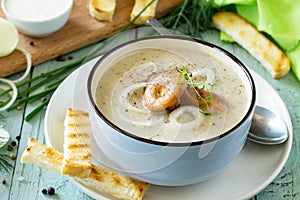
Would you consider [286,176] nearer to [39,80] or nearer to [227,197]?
[227,197]

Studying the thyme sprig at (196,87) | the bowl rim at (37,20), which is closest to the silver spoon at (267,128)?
the thyme sprig at (196,87)

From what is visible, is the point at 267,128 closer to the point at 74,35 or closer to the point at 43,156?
the point at 43,156

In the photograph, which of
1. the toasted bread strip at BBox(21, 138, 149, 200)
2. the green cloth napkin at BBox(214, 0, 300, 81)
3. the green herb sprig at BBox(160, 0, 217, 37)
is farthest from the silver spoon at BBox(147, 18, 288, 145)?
the green herb sprig at BBox(160, 0, 217, 37)

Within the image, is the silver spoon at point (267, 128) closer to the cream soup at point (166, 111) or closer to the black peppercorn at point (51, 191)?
the cream soup at point (166, 111)

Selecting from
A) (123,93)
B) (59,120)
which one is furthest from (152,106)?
(59,120)

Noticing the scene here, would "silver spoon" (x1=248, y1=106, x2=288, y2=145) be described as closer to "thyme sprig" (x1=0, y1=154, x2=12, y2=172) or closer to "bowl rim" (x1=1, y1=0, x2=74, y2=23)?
"thyme sprig" (x1=0, y1=154, x2=12, y2=172)

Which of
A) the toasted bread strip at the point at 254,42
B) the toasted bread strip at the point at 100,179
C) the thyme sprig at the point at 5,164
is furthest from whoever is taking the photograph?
the toasted bread strip at the point at 254,42
